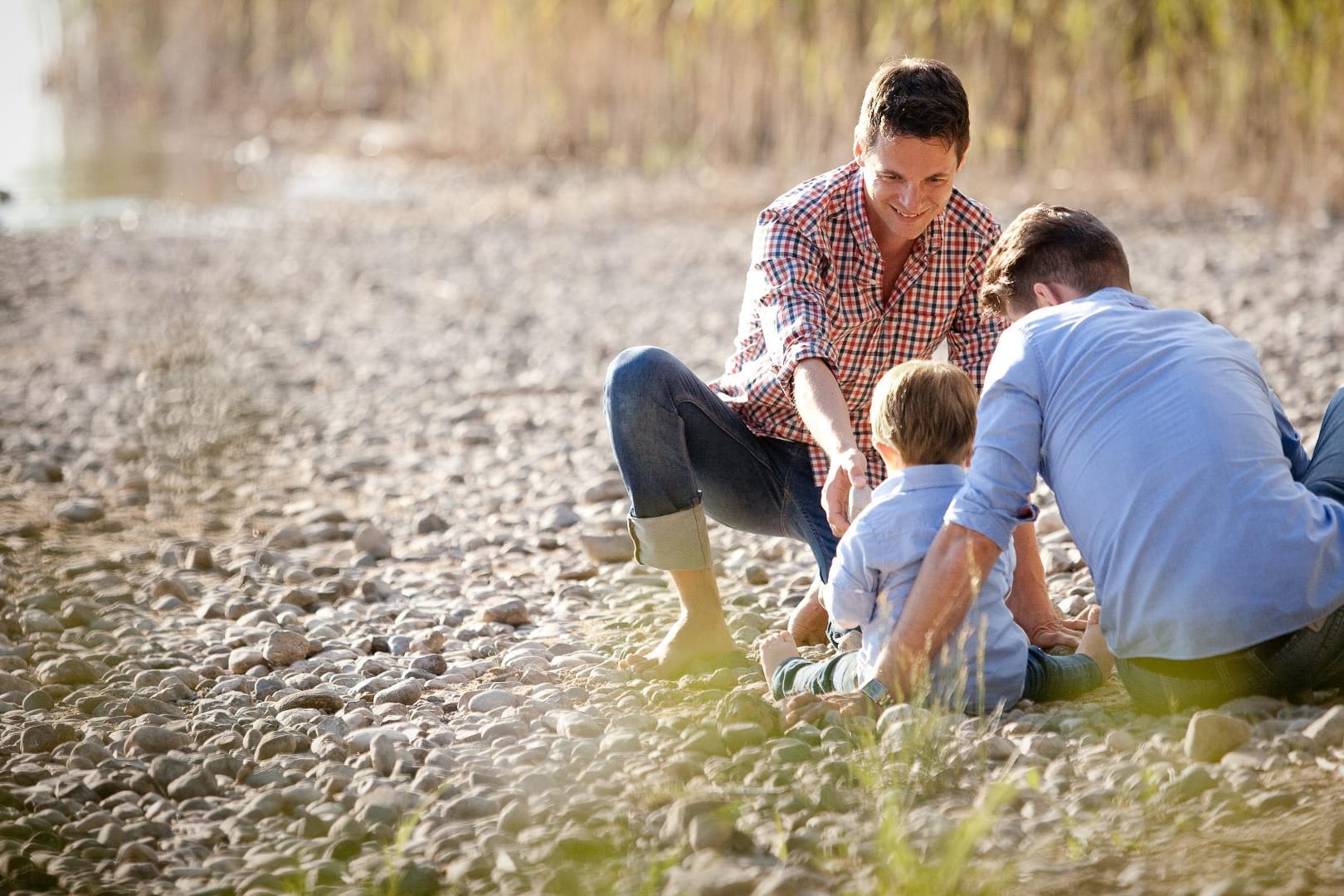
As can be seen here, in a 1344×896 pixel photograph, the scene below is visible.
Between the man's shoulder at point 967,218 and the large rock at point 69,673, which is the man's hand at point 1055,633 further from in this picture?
the large rock at point 69,673

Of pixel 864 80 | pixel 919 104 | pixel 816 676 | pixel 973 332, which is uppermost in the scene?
pixel 864 80

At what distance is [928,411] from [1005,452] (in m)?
0.18

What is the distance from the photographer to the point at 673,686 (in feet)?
9.73

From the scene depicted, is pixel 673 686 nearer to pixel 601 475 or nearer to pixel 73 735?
pixel 73 735

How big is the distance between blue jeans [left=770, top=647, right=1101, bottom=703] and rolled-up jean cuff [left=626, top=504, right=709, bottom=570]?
Answer: 41 centimetres

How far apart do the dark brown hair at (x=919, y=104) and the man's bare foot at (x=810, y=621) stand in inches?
39.4

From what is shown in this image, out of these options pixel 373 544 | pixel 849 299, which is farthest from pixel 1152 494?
pixel 373 544

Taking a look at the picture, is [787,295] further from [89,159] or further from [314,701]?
[89,159]

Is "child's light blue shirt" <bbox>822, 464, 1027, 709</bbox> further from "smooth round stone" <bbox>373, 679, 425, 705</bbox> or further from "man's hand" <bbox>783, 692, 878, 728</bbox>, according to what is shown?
"smooth round stone" <bbox>373, 679, 425, 705</bbox>

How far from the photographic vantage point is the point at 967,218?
3084 mm

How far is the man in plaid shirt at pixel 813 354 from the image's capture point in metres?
2.83

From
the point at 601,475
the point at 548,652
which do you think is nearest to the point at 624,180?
the point at 601,475

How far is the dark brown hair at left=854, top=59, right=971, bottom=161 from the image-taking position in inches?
109

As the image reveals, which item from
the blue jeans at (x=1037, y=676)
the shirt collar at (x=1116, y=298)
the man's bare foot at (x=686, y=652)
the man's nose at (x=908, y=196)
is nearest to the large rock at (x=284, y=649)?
the man's bare foot at (x=686, y=652)
